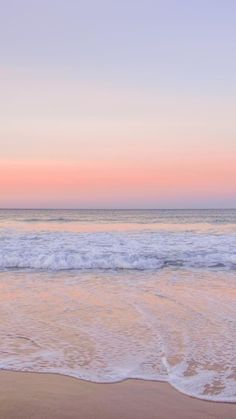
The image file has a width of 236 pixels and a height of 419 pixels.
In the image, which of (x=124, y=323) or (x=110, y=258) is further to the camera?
(x=110, y=258)

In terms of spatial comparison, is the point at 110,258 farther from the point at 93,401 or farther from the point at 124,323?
the point at 93,401

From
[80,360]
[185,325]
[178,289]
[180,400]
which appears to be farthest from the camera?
[178,289]

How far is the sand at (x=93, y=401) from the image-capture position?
376 cm

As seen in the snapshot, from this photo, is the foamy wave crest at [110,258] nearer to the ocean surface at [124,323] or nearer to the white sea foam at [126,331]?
the ocean surface at [124,323]

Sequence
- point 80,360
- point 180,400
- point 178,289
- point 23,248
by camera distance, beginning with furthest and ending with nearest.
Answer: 1. point 23,248
2. point 178,289
3. point 80,360
4. point 180,400

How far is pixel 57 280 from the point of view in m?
11.0

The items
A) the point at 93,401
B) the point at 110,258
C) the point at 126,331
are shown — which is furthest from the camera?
the point at 110,258

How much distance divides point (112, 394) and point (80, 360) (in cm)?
103

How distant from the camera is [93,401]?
4.05 m

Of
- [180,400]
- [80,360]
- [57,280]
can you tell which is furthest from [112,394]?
[57,280]

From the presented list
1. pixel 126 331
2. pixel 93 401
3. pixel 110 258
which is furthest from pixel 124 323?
pixel 110 258

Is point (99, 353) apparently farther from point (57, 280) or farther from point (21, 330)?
point (57, 280)

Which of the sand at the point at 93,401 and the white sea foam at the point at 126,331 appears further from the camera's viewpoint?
the white sea foam at the point at 126,331

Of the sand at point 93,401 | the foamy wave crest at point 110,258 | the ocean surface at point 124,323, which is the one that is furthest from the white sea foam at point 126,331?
the foamy wave crest at point 110,258
